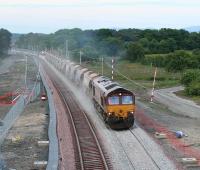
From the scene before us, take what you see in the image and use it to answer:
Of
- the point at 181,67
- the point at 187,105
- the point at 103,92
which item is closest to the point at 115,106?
the point at 103,92

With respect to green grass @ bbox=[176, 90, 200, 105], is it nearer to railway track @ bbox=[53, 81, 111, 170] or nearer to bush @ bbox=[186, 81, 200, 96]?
bush @ bbox=[186, 81, 200, 96]

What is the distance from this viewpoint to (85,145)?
2589 centimetres

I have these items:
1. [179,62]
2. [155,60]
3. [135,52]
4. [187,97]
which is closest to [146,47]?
[135,52]

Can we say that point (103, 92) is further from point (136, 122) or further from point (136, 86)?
point (136, 86)

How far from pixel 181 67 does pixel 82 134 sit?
209ft

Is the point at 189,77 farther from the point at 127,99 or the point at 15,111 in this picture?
the point at 127,99

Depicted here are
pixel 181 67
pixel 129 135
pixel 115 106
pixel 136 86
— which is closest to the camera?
pixel 129 135

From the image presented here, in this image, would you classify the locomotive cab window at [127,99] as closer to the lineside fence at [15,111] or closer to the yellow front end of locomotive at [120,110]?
the yellow front end of locomotive at [120,110]

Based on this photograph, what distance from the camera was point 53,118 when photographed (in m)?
33.7

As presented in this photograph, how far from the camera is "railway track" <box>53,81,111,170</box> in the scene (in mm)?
21814

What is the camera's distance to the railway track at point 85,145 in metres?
21.8

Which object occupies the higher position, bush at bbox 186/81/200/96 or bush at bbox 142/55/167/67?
bush at bbox 142/55/167/67

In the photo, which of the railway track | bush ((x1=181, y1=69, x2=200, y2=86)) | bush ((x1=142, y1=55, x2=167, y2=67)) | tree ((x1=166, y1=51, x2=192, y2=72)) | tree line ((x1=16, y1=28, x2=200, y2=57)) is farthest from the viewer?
tree line ((x1=16, y1=28, x2=200, y2=57))

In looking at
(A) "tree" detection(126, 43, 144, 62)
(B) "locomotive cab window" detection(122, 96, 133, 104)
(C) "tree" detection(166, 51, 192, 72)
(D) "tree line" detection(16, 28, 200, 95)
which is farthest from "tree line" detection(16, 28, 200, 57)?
(B) "locomotive cab window" detection(122, 96, 133, 104)
